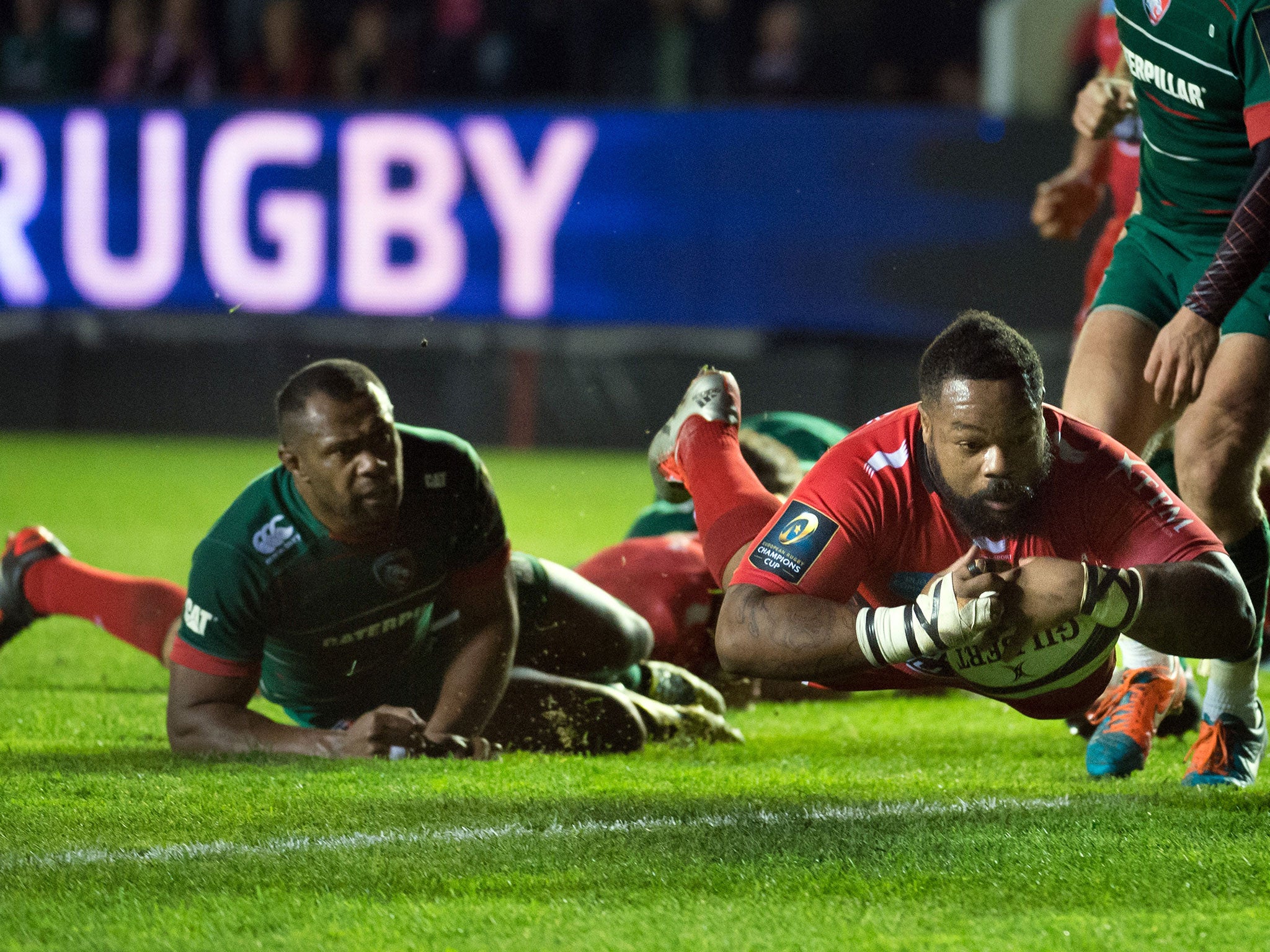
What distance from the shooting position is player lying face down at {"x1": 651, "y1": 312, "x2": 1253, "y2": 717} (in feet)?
10.8

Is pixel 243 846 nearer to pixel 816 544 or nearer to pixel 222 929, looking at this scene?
pixel 222 929

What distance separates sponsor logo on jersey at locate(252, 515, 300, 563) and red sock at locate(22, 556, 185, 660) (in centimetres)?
132

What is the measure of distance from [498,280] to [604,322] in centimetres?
87

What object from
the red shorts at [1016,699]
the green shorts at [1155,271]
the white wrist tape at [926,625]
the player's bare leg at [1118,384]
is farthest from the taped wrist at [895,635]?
the green shorts at [1155,271]

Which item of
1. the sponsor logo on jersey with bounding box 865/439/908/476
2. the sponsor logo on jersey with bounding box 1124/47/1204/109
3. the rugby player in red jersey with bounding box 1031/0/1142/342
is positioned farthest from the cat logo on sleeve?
the rugby player in red jersey with bounding box 1031/0/1142/342

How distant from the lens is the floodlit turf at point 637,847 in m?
2.91

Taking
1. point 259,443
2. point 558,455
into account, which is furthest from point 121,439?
point 558,455

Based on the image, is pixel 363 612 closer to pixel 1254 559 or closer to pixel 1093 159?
pixel 1254 559

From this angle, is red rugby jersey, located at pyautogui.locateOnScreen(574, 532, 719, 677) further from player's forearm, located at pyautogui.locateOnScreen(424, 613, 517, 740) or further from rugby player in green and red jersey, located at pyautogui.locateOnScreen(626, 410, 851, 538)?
player's forearm, located at pyautogui.locateOnScreen(424, 613, 517, 740)

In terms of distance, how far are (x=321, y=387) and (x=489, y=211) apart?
8929 millimetres

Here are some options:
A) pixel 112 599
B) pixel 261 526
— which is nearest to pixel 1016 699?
pixel 261 526

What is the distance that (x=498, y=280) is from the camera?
12984mm

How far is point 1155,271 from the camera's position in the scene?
15.3 ft

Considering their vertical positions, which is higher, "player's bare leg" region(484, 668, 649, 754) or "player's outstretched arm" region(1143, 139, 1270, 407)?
"player's outstretched arm" region(1143, 139, 1270, 407)
